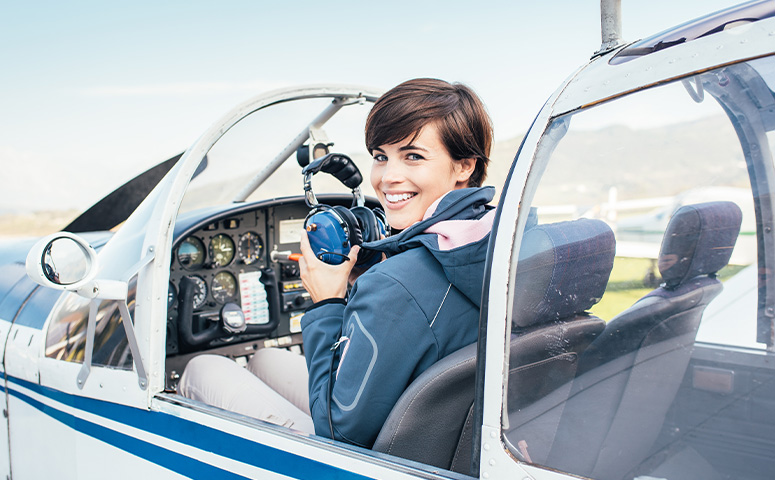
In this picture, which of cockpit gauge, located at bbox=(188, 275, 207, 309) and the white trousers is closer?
the white trousers

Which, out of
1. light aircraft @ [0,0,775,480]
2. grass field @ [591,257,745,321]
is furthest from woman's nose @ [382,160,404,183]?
grass field @ [591,257,745,321]

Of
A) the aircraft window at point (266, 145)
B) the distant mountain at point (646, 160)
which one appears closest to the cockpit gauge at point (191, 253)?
the aircraft window at point (266, 145)

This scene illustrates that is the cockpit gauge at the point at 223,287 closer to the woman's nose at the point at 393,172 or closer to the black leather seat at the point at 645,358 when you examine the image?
the woman's nose at the point at 393,172

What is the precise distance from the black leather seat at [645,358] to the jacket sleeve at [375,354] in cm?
31

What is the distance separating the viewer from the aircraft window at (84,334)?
1.51 m

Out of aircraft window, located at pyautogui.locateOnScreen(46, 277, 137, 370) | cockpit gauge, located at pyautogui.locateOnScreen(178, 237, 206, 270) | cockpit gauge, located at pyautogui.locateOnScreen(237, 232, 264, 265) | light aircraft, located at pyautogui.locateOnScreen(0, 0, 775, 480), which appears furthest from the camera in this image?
cockpit gauge, located at pyautogui.locateOnScreen(237, 232, 264, 265)

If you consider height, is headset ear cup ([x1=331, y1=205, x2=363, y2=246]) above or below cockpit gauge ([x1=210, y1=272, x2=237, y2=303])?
above

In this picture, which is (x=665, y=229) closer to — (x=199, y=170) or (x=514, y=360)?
(x=514, y=360)

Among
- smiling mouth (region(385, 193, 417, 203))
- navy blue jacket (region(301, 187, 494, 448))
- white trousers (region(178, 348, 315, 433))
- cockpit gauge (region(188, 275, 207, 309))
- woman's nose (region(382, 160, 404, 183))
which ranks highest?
woman's nose (region(382, 160, 404, 183))

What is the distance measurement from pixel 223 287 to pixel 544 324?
208cm

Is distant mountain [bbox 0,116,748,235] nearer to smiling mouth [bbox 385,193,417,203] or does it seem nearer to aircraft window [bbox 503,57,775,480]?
aircraft window [bbox 503,57,775,480]

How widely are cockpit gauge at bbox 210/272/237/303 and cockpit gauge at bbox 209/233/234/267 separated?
0.19ft

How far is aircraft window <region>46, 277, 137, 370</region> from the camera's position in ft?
4.94

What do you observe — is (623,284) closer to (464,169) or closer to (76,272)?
(464,169)
